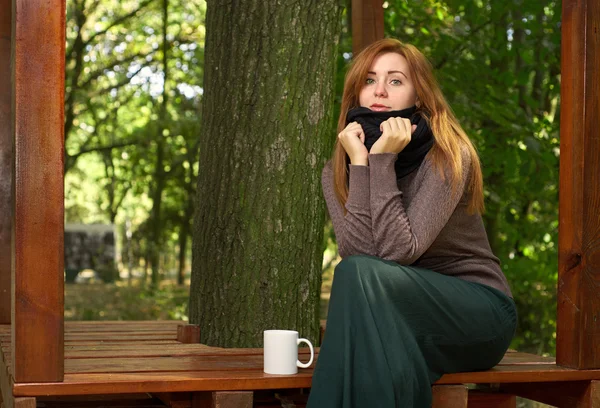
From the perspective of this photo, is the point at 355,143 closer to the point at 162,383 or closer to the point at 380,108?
the point at 380,108

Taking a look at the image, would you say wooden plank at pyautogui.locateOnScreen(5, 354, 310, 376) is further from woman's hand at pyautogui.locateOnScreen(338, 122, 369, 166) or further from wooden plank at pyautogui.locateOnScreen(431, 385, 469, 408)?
woman's hand at pyautogui.locateOnScreen(338, 122, 369, 166)

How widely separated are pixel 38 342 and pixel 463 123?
5107mm

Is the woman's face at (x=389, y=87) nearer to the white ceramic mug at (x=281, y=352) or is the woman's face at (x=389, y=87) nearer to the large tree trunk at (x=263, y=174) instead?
the large tree trunk at (x=263, y=174)

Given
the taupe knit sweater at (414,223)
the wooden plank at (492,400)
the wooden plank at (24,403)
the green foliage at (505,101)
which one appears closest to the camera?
the wooden plank at (24,403)

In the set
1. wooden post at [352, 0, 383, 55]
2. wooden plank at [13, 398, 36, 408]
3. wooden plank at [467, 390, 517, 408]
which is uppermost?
wooden post at [352, 0, 383, 55]

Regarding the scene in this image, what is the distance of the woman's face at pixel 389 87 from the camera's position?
10.8 feet

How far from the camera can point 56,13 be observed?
2674 millimetres

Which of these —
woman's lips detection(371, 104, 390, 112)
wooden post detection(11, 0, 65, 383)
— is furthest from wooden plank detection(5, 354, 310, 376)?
woman's lips detection(371, 104, 390, 112)

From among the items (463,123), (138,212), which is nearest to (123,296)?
(463,123)

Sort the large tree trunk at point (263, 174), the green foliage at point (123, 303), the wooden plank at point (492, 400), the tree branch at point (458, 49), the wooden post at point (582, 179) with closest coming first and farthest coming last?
1. the wooden post at point (582, 179)
2. the wooden plank at point (492, 400)
3. the large tree trunk at point (263, 174)
4. the tree branch at point (458, 49)
5. the green foliage at point (123, 303)

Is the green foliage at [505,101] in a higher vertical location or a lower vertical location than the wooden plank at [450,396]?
higher

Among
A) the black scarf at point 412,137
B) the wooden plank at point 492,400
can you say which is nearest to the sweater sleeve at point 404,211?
the black scarf at point 412,137

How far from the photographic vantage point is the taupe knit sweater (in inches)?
114

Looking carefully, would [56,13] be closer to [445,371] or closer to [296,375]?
[296,375]
